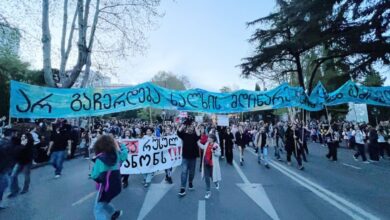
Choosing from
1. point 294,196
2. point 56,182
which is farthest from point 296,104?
point 56,182

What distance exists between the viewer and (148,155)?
8641 mm

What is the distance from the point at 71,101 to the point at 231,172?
6.11 metres

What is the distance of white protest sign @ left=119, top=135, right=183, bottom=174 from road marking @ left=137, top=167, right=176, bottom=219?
0.50 meters

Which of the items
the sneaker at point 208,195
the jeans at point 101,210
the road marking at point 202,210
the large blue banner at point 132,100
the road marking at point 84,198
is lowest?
the road marking at point 202,210

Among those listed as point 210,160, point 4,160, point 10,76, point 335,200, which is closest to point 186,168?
point 210,160

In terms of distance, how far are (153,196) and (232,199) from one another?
1.91 meters

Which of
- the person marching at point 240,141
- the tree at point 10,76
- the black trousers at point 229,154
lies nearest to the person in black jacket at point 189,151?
the black trousers at point 229,154

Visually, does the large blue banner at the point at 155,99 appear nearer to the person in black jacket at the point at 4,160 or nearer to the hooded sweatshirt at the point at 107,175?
the person in black jacket at the point at 4,160

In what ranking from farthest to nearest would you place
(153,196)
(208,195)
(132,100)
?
(132,100)
(153,196)
(208,195)

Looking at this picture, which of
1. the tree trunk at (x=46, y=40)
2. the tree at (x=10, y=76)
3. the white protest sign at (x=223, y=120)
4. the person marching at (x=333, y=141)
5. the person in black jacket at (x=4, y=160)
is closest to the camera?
the person in black jacket at (x=4, y=160)

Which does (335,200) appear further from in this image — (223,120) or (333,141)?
(223,120)

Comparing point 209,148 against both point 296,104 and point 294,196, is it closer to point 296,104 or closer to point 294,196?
point 294,196

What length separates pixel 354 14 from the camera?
50.8 feet

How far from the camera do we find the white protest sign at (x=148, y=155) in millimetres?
8445
